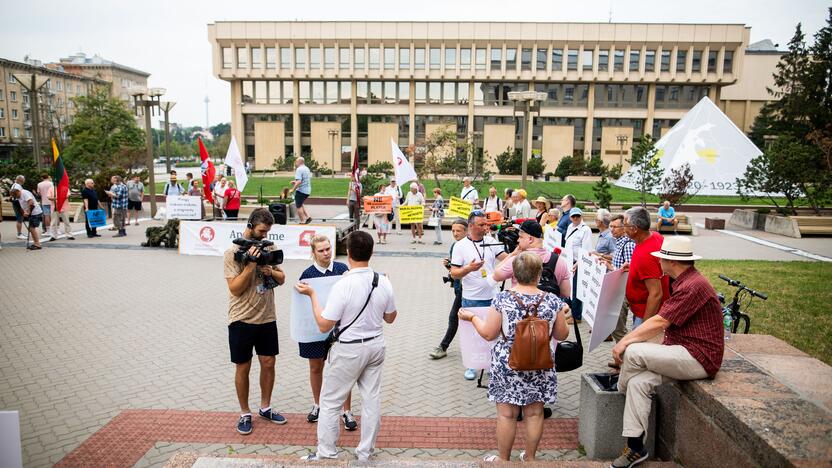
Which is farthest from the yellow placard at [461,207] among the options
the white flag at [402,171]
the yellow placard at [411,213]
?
the white flag at [402,171]

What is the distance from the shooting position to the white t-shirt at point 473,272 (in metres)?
6.34

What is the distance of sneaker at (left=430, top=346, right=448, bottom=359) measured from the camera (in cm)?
730

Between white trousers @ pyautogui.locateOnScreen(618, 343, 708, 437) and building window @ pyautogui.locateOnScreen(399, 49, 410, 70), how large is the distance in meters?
66.1

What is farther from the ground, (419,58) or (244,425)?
(419,58)

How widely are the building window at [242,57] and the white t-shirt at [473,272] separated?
67.9 m

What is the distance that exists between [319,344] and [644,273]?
336cm

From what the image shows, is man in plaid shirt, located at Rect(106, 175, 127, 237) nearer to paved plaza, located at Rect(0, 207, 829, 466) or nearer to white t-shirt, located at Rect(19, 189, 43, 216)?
white t-shirt, located at Rect(19, 189, 43, 216)

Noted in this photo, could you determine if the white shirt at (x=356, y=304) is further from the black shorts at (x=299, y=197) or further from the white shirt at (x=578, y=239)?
the black shorts at (x=299, y=197)

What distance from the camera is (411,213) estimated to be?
16.7 metres

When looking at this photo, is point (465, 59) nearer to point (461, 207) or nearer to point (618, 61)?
point (618, 61)

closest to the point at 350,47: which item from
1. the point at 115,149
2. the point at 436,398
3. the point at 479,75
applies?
the point at 479,75

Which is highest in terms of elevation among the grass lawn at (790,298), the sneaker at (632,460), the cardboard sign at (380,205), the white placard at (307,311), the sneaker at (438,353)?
the cardboard sign at (380,205)

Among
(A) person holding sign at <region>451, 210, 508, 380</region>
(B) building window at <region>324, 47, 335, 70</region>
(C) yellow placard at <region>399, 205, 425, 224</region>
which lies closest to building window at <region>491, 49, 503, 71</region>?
(B) building window at <region>324, 47, 335, 70</region>

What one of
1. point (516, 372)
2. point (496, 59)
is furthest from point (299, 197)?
point (496, 59)
